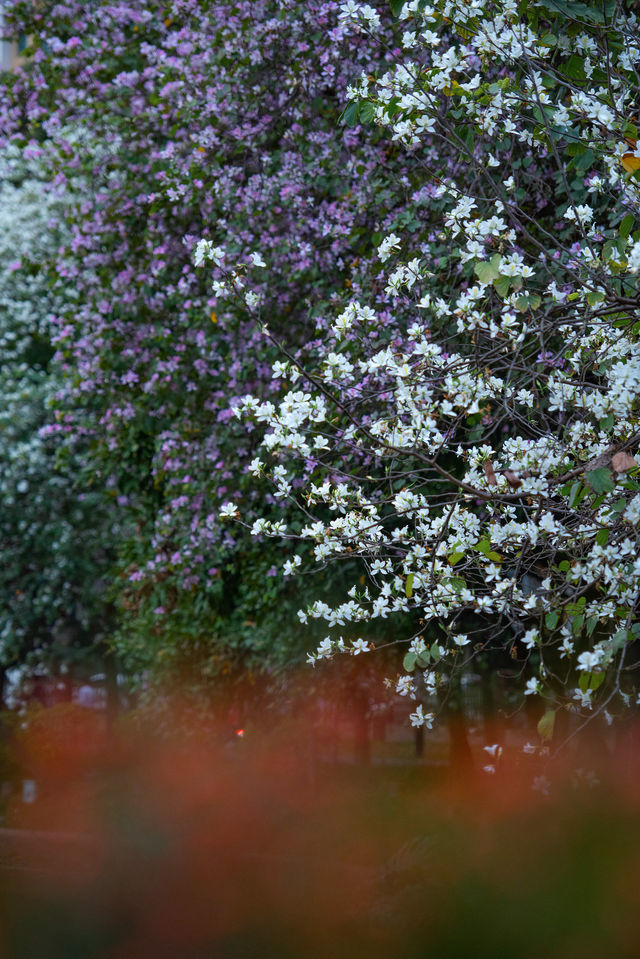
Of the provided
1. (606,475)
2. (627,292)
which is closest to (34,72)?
(627,292)

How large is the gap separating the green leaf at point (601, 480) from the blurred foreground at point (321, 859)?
2131 millimetres

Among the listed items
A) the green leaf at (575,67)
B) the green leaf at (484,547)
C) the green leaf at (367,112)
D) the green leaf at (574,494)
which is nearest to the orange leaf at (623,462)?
the green leaf at (574,494)

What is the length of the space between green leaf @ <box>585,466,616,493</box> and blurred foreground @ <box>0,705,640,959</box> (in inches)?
83.9

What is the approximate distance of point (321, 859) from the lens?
7828mm

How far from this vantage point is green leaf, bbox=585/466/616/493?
318 cm

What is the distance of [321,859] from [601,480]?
5595 millimetres

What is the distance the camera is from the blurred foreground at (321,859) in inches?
236

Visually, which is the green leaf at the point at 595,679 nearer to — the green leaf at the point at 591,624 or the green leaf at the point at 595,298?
the green leaf at the point at 591,624

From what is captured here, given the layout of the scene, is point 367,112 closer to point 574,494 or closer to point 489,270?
point 489,270

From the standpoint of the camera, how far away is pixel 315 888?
7.36m

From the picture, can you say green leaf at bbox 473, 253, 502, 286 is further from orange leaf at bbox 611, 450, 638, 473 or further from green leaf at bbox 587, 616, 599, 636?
green leaf at bbox 587, 616, 599, 636

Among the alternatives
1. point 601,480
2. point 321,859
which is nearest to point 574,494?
point 601,480

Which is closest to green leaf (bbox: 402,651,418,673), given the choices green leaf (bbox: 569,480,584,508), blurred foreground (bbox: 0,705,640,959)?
green leaf (bbox: 569,480,584,508)

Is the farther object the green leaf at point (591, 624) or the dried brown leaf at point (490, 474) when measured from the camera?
the dried brown leaf at point (490, 474)
